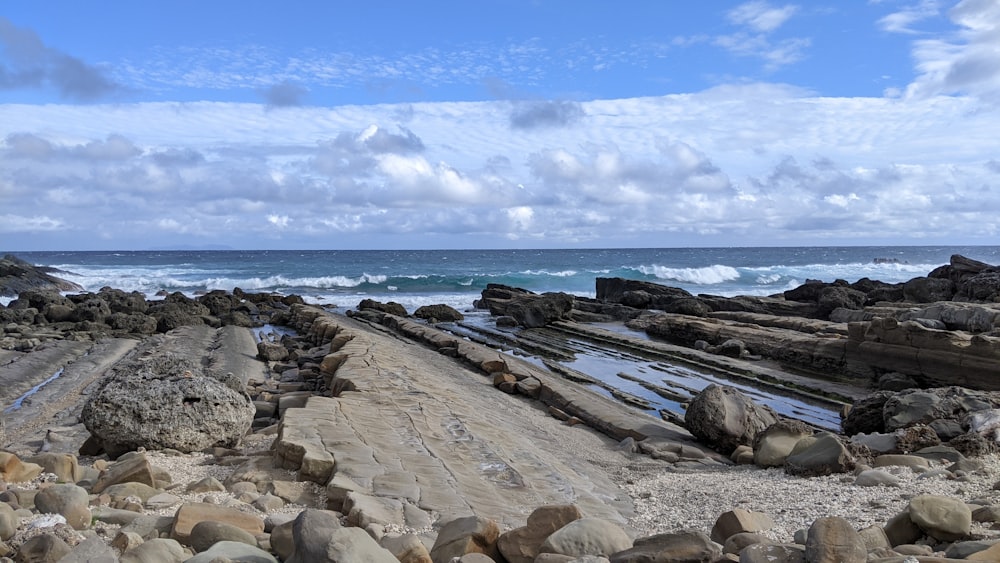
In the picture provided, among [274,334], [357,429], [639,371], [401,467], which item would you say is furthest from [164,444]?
[274,334]

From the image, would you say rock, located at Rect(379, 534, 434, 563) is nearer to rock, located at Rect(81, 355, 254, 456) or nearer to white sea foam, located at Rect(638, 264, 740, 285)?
rock, located at Rect(81, 355, 254, 456)

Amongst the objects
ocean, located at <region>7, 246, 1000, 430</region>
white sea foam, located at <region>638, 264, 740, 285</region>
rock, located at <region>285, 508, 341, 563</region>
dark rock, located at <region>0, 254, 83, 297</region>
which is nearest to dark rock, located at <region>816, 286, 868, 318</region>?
ocean, located at <region>7, 246, 1000, 430</region>

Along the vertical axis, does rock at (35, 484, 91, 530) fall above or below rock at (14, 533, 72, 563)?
below

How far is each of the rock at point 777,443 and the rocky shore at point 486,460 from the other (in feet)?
0.07

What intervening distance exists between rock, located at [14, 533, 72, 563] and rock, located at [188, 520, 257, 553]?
61 cm

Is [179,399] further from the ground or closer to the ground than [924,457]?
further from the ground

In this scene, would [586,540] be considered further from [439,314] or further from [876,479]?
[439,314]

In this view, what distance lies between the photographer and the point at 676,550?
3.65 m

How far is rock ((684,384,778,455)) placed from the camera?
9.29 m

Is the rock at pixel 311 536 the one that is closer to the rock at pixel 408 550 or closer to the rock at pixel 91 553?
the rock at pixel 408 550

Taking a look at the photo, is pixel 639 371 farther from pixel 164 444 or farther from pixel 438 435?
pixel 164 444

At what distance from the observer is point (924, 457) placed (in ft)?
22.9

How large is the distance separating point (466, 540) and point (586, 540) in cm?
64

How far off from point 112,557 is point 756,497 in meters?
4.67
